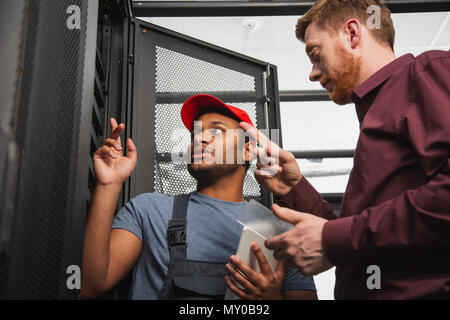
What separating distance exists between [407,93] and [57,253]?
3.41 feet

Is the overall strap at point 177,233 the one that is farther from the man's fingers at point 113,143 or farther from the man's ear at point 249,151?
the man's ear at point 249,151

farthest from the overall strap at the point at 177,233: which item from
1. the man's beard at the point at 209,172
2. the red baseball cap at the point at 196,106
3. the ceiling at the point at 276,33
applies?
the ceiling at the point at 276,33

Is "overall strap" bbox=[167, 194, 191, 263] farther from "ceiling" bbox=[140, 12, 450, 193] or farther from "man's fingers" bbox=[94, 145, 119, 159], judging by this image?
"ceiling" bbox=[140, 12, 450, 193]

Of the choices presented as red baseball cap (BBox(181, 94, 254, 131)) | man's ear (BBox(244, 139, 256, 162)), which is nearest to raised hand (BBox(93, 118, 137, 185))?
red baseball cap (BBox(181, 94, 254, 131))

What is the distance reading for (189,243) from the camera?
167cm

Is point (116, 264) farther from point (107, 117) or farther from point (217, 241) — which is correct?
point (107, 117)

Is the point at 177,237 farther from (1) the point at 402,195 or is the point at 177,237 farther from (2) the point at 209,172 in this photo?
(1) the point at 402,195

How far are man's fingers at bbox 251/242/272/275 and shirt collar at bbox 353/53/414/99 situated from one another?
1.99ft

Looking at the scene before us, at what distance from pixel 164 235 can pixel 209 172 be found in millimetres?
404

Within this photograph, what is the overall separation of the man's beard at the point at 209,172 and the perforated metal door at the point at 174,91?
120mm

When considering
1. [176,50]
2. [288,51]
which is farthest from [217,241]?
[288,51]

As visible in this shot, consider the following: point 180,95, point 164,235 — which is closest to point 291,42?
point 180,95

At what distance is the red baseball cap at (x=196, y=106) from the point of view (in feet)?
6.64

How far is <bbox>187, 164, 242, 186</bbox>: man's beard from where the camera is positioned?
1926 millimetres
